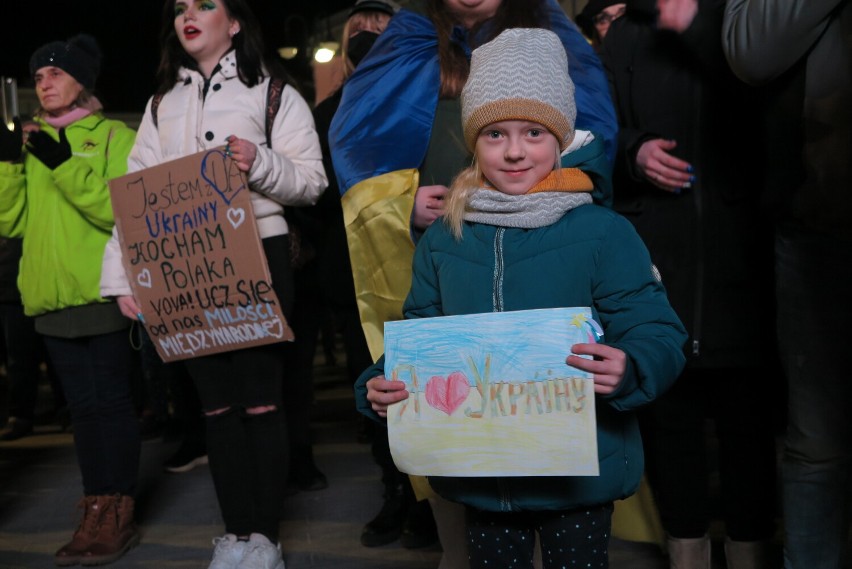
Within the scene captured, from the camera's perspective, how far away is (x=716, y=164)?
9.41 ft

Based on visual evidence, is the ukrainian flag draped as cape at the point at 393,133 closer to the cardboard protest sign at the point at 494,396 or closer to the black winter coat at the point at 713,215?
the black winter coat at the point at 713,215

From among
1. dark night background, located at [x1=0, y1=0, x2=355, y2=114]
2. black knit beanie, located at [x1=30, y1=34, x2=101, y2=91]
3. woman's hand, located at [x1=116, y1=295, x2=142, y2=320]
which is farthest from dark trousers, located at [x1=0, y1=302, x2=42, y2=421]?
dark night background, located at [x1=0, y1=0, x2=355, y2=114]

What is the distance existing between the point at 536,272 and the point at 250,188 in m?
1.42

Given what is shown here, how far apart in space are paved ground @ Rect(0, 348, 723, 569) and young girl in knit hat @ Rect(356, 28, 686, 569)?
53.1 inches

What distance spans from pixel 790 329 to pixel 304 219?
7.38 feet

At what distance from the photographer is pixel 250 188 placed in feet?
10.8

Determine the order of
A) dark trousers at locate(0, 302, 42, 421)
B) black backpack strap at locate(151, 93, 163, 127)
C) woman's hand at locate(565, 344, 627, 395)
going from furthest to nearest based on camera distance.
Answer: dark trousers at locate(0, 302, 42, 421)
black backpack strap at locate(151, 93, 163, 127)
woman's hand at locate(565, 344, 627, 395)

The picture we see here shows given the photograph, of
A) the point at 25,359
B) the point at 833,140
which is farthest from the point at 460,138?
the point at 25,359

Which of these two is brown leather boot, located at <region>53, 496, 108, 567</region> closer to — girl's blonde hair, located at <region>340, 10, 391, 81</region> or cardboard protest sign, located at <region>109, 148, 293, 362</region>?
cardboard protest sign, located at <region>109, 148, 293, 362</region>

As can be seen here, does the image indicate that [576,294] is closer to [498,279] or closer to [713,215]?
[498,279]

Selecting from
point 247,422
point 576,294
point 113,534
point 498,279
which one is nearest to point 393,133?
point 498,279

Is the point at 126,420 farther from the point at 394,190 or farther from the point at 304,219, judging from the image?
the point at 394,190

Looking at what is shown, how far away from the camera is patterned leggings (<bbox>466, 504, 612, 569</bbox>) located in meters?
2.18

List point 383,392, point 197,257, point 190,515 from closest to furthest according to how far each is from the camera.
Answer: point 383,392
point 197,257
point 190,515
